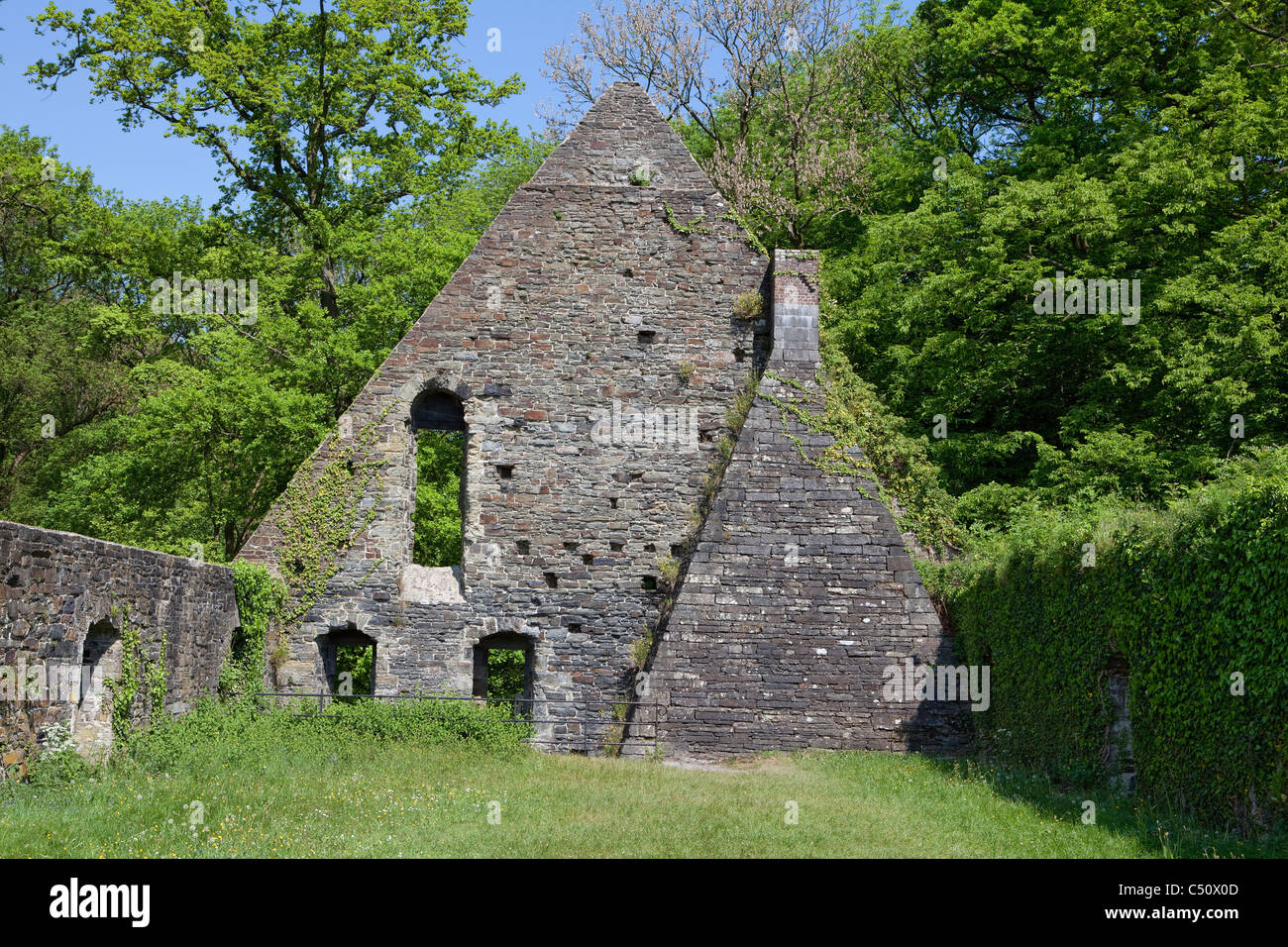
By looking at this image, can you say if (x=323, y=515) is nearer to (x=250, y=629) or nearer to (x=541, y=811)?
(x=250, y=629)

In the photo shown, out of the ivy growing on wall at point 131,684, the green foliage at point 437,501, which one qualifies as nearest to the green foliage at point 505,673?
the green foliage at point 437,501

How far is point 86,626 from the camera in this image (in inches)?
401

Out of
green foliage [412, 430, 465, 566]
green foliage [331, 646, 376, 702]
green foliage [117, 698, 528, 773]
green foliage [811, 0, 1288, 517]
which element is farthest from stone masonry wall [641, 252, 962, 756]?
green foliage [331, 646, 376, 702]

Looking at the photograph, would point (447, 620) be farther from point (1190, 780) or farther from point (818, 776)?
point (1190, 780)

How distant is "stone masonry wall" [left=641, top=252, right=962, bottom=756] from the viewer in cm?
1420

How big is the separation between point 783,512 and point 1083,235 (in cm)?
800

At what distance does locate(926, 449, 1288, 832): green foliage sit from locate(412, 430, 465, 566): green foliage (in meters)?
11.4

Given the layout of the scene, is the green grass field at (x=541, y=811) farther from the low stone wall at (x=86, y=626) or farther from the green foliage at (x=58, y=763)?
the low stone wall at (x=86, y=626)

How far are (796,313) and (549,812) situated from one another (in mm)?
9539

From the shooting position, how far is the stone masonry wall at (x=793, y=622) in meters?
14.2

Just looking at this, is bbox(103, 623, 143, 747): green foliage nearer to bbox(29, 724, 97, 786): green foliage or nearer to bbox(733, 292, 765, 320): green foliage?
bbox(29, 724, 97, 786): green foliage

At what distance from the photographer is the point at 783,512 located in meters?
15.0

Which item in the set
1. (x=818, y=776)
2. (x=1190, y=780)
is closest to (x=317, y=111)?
(x=818, y=776)

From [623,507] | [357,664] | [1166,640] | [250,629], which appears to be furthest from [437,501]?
[1166,640]
